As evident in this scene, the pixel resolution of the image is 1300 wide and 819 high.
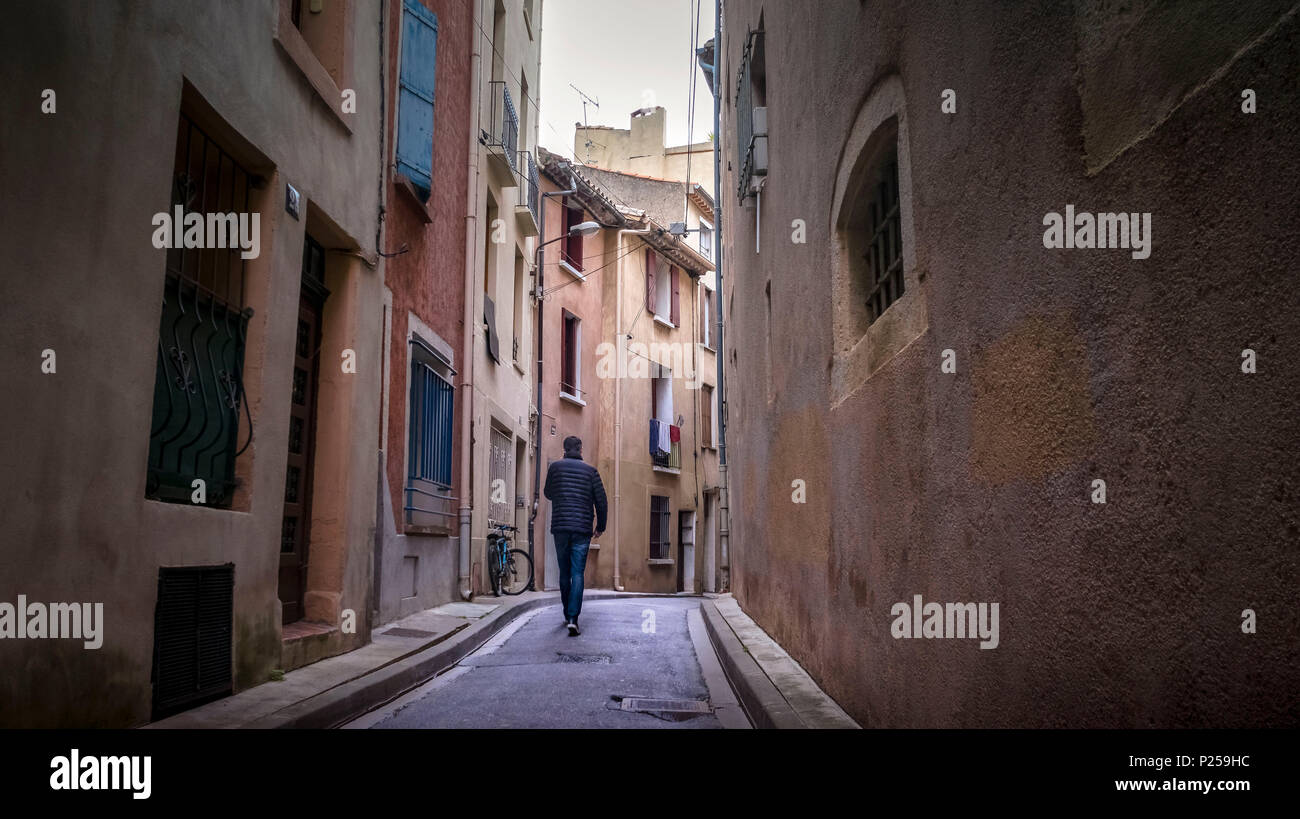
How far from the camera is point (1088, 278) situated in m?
2.60

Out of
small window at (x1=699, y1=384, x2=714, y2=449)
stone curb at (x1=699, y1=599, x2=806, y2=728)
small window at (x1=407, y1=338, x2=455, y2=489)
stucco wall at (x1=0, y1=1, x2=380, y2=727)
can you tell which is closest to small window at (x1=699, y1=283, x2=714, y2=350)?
small window at (x1=699, y1=384, x2=714, y2=449)

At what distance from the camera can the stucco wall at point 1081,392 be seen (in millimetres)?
1975

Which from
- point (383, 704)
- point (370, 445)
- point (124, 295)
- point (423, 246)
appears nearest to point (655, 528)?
point (423, 246)

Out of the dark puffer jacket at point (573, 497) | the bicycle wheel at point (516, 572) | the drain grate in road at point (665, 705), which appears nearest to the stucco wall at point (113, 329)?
the drain grate in road at point (665, 705)

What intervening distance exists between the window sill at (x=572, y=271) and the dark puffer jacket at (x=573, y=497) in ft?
44.2

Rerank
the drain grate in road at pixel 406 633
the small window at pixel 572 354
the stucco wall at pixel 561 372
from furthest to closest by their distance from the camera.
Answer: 1. the small window at pixel 572 354
2. the stucco wall at pixel 561 372
3. the drain grate in road at pixel 406 633

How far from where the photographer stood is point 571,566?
33.8 ft

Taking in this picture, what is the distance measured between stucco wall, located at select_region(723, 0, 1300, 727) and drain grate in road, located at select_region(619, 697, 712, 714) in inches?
45.1

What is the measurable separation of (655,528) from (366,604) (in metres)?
20.0

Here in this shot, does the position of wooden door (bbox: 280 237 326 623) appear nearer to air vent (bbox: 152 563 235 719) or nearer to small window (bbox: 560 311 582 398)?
air vent (bbox: 152 563 235 719)

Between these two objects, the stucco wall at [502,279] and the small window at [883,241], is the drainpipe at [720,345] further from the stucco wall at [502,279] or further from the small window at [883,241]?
the small window at [883,241]

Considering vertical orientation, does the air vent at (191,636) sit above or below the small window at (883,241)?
below

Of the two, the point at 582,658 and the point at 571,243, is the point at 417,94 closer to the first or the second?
the point at 582,658

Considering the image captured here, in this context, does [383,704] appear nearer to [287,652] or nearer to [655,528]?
[287,652]
